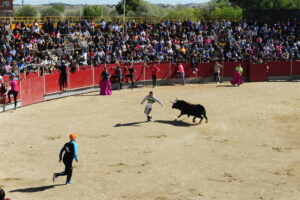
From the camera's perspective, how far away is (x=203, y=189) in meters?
14.4

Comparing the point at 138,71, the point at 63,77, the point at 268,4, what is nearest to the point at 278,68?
the point at 138,71

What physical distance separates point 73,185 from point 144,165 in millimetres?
2643

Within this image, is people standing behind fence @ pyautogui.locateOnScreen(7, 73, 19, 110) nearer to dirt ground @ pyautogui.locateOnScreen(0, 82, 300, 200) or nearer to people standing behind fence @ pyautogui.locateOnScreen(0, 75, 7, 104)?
people standing behind fence @ pyautogui.locateOnScreen(0, 75, 7, 104)

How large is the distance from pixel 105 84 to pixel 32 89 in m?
4.37

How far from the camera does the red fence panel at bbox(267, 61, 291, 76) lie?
37.0 metres

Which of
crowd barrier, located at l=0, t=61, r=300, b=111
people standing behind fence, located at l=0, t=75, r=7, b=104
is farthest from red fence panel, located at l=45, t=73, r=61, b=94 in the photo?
people standing behind fence, located at l=0, t=75, r=7, b=104

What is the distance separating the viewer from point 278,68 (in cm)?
3703

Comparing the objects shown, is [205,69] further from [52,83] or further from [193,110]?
[193,110]

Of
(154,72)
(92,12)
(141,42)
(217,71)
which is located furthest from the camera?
(92,12)

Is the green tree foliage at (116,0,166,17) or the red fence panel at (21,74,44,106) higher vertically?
the green tree foliage at (116,0,166,17)

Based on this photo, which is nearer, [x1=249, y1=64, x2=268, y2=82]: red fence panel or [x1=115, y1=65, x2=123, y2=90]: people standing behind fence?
[x1=115, y1=65, x2=123, y2=90]: people standing behind fence

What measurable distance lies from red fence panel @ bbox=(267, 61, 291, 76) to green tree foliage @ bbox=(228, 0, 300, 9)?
56.5 m

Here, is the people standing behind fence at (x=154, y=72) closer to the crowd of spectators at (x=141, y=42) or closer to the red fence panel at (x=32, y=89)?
the crowd of spectators at (x=141, y=42)

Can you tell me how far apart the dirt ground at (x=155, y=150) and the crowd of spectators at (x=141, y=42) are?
172 inches
